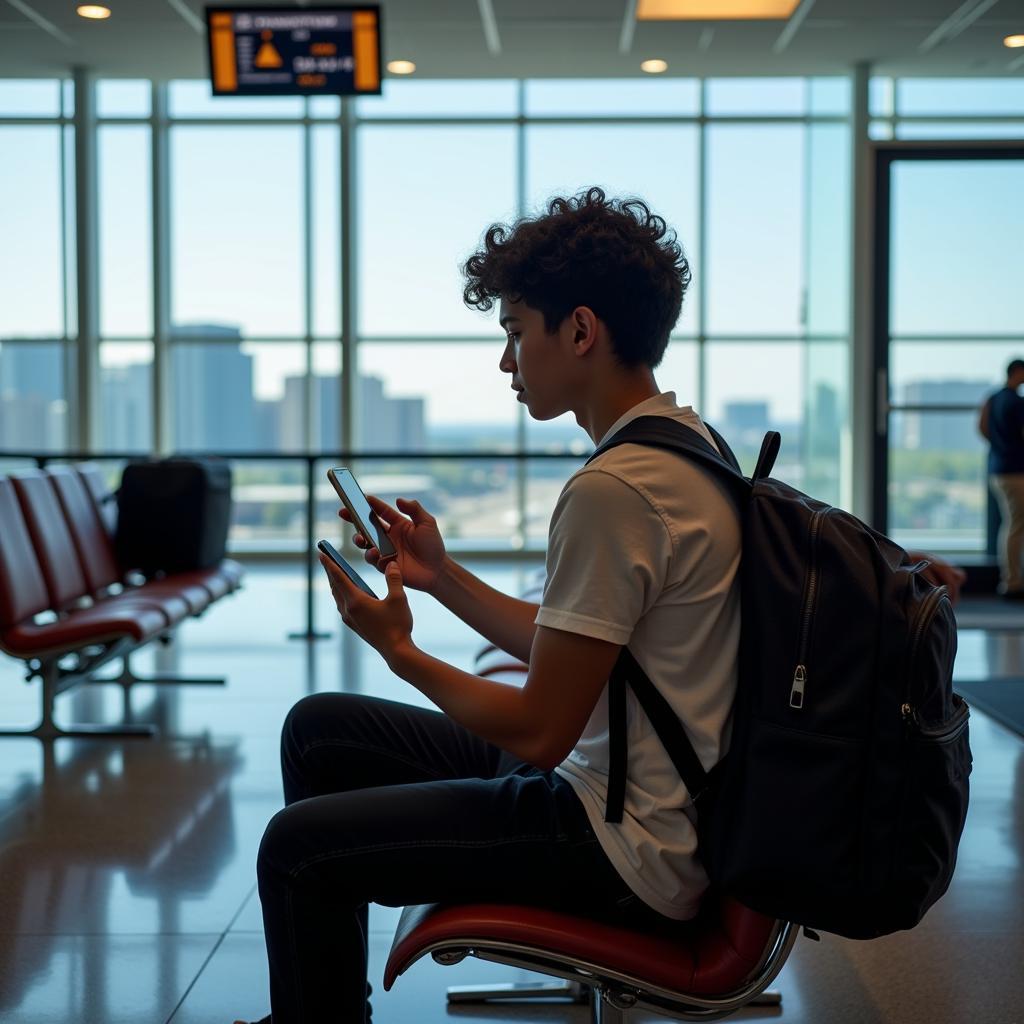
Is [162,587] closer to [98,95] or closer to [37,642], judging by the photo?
[37,642]

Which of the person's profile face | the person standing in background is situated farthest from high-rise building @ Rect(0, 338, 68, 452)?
the person's profile face

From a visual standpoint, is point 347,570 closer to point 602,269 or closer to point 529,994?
point 602,269

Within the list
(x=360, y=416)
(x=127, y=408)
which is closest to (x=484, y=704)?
(x=360, y=416)

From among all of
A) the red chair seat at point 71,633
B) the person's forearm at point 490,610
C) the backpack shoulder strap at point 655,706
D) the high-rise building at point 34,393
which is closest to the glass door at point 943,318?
the red chair seat at point 71,633

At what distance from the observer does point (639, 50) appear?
8.04 m

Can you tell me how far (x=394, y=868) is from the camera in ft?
4.60

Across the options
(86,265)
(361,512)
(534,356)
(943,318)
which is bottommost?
(361,512)

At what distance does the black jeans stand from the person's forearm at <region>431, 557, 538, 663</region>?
338 mm

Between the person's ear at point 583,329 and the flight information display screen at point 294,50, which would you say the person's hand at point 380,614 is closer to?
the person's ear at point 583,329

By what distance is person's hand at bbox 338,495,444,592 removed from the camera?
1785 millimetres

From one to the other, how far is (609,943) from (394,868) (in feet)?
0.87

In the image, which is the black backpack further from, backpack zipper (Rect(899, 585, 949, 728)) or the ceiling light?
the ceiling light

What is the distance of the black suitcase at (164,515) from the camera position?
15.8 ft

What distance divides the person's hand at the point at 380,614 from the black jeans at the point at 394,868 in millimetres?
184
